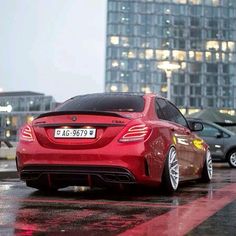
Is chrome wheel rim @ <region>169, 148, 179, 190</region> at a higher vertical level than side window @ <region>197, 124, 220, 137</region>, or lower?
higher

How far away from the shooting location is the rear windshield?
7.07 metres

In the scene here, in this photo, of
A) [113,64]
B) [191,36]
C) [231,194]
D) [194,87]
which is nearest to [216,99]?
[194,87]

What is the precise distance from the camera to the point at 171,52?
403ft

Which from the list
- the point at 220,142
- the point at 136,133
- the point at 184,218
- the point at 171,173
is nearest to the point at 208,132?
the point at 220,142

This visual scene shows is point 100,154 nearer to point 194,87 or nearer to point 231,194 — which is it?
point 231,194

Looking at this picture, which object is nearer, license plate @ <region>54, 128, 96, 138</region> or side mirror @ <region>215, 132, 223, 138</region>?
license plate @ <region>54, 128, 96, 138</region>

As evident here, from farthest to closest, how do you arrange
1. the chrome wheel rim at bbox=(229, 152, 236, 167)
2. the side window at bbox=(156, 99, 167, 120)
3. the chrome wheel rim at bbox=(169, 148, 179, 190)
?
the chrome wheel rim at bbox=(229, 152, 236, 167) → the side window at bbox=(156, 99, 167, 120) → the chrome wheel rim at bbox=(169, 148, 179, 190)

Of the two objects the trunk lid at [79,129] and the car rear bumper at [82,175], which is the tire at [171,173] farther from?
the trunk lid at [79,129]

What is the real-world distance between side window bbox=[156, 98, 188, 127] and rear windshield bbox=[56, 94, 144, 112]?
0.35 metres

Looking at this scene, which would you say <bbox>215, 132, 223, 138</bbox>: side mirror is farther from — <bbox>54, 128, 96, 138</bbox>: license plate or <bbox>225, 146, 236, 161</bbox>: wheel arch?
<bbox>54, 128, 96, 138</bbox>: license plate

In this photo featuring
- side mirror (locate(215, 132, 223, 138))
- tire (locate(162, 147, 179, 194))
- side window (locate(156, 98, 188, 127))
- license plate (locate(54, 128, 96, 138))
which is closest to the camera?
license plate (locate(54, 128, 96, 138))

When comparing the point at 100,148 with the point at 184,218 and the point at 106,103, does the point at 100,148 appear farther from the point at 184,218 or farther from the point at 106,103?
the point at 184,218

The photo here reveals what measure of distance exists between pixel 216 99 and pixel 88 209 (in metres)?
118

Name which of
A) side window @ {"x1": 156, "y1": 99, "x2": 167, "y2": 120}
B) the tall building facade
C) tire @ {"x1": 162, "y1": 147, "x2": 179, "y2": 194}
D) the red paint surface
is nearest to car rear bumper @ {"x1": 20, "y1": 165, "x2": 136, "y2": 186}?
tire @ {"x1": 162, "y1": 147, "x2": 179, "y2": 194}
